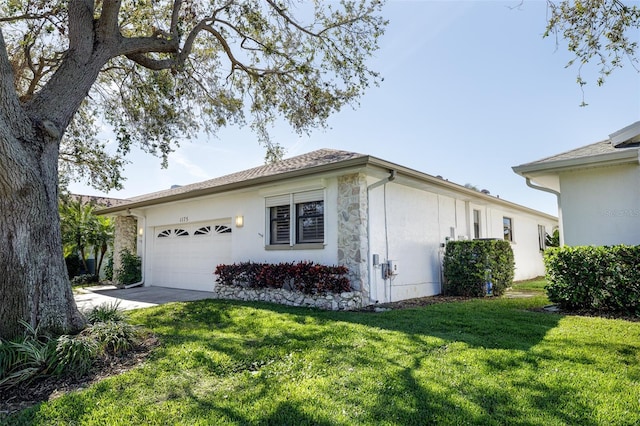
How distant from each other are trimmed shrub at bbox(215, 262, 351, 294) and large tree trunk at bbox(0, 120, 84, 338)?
4.12 m

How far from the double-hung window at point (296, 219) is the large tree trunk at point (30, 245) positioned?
193 inches

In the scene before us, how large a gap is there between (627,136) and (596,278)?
107 inches

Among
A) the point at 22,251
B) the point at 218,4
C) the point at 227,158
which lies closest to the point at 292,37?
the point at 218,4

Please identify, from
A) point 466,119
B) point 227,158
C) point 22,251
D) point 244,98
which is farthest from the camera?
point 227,158

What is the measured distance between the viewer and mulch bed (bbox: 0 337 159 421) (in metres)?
3.33

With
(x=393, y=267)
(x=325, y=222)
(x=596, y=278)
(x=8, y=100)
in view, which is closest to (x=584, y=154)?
(x=596, y=278)

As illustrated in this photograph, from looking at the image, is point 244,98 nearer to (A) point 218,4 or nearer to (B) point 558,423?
(A) point 218,4

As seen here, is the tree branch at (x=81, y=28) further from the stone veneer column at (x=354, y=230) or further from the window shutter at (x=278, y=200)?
the stone veneer column at (x=354, y=230)

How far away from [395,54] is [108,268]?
13816 millimetres

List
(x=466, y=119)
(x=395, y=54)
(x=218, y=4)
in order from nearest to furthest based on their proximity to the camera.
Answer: (x=218, y=4) → (x=395, y=54) → (x=466, y=119)

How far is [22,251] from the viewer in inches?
177

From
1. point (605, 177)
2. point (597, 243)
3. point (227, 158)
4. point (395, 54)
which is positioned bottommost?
point (597, 243)

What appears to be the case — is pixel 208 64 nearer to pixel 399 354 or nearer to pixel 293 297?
pixel 293 297

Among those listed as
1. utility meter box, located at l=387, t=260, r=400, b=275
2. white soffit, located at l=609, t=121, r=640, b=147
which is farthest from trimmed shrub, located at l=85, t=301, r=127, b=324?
white soffit, located at l=609, t=121, r=640, b=147
